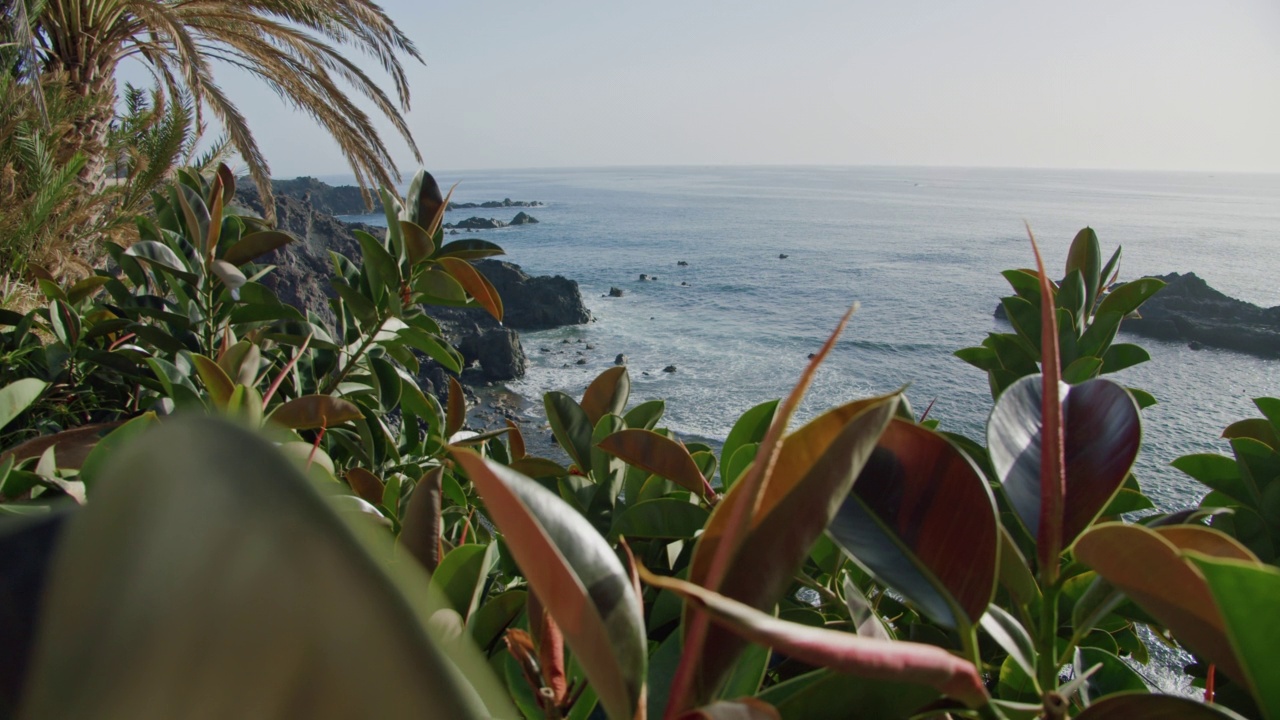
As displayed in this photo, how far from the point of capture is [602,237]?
4822 centimetres

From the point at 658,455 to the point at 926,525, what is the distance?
0.33 m

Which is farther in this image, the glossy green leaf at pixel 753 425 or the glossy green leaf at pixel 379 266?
the glossy green leaf at pixel 379 266

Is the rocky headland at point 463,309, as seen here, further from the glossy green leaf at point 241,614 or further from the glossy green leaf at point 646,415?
the glossy green leaf at point 241,614

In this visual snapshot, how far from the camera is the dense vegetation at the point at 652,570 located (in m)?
0.20

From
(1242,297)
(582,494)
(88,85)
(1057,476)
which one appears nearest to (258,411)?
(582,494)

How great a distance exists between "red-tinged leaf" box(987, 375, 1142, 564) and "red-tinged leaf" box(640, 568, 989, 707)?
19cm

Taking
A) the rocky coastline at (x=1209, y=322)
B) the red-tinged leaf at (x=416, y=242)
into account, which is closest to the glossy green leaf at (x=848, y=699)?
the red-tinged leaf at (x=416, y=242)

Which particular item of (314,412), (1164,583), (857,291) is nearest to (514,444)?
(314,412)

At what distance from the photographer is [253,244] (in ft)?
4.92

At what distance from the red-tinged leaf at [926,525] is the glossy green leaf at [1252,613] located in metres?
0.10

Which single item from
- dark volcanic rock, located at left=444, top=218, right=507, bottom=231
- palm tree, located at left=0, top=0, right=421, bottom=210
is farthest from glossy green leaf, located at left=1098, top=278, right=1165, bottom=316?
dark volcanic rock, located at left=444, top=218, right=507, bottom=231

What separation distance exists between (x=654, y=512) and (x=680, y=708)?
1.26 ft

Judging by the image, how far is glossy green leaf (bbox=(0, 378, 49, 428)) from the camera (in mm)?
905

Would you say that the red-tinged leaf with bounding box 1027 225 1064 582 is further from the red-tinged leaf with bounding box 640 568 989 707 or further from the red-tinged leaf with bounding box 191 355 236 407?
the red-tinged leaf with bounding box 191 355 236 407
